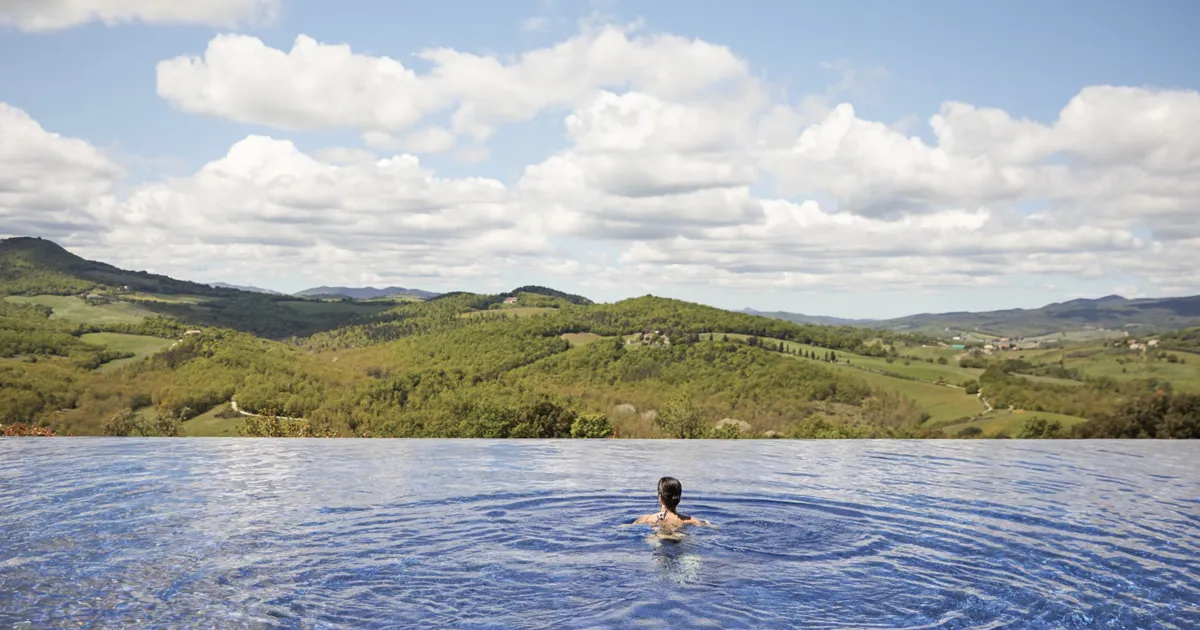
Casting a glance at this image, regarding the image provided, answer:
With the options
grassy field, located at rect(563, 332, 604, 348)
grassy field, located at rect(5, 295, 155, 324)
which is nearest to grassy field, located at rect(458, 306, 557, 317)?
grassy field, located at rect(563, 332, 604, 348)

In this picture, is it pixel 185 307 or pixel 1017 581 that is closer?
pixel 1017 581

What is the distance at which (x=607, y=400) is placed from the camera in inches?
3393

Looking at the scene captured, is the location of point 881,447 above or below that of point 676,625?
below

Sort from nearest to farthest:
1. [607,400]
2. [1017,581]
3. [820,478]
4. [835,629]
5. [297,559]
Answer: [835,629] < [1017,581] < [297,559] < [820,478] < [607,400]

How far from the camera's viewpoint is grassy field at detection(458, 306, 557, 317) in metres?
163

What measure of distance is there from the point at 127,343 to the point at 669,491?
102592 millimetres

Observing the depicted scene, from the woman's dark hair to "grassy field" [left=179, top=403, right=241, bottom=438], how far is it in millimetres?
57969

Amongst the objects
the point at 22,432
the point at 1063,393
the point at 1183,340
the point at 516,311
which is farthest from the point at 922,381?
the point at 516,311

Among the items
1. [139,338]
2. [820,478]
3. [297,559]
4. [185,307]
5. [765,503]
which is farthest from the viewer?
[185,307]

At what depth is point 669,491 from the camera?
13195 millimetres

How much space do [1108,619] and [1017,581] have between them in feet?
5.43

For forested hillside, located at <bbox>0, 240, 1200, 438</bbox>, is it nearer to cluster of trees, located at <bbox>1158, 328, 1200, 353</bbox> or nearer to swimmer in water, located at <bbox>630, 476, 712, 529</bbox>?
cluster of trees, located at <bbox>1158, 328, 1200, 353</bbox>

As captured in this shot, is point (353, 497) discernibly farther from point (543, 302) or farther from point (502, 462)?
point (543, 302)

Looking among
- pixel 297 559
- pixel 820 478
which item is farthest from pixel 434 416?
pixel 297 559
